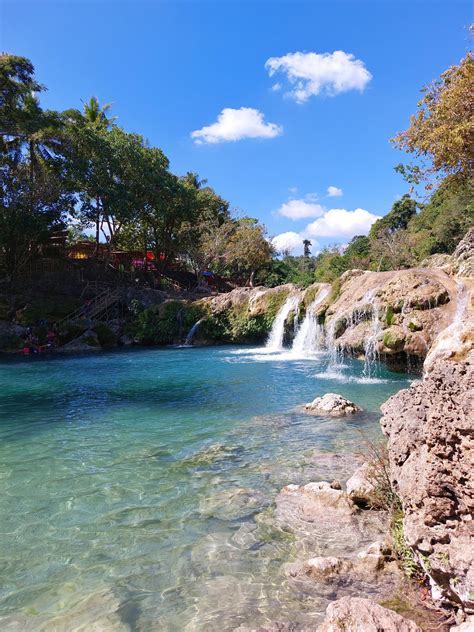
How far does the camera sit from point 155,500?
19.0 ft

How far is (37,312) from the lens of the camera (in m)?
28.3

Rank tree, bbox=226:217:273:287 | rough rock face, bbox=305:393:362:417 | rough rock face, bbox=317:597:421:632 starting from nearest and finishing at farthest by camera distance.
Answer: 1. rough rock face, bbox=317:597:421:632
2. rough rock face, bbox=305:393:362:417
3. tree, bbox=226:217:273:287

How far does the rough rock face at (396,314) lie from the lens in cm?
1474

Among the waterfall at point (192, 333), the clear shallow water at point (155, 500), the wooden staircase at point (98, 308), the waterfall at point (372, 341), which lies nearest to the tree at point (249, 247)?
the wooden staircase at point (98, 308)

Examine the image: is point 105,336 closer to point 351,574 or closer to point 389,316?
Result: point 389,316

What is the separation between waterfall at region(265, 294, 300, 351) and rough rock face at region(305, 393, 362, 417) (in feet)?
44.9

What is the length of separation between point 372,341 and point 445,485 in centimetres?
1285

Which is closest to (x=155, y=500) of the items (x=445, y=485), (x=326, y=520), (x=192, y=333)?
(x=326, y=520)

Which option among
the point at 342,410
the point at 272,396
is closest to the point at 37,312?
the point at 272,396

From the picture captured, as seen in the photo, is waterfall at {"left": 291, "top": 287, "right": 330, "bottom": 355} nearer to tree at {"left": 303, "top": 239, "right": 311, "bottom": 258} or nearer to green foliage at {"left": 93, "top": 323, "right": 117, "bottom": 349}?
green foliage at {"left": 93, "top": 323, "right": 117, "bottom": 349}

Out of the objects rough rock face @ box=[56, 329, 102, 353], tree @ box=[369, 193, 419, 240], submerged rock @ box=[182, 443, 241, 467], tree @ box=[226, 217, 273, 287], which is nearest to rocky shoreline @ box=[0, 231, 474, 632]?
submerged rock @ box=[182, 443, 241, 467]

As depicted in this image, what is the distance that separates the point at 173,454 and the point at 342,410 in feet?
13.9

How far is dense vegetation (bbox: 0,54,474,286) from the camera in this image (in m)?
27.6

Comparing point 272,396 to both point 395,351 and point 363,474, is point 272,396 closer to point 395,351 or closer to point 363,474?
point 395,351
